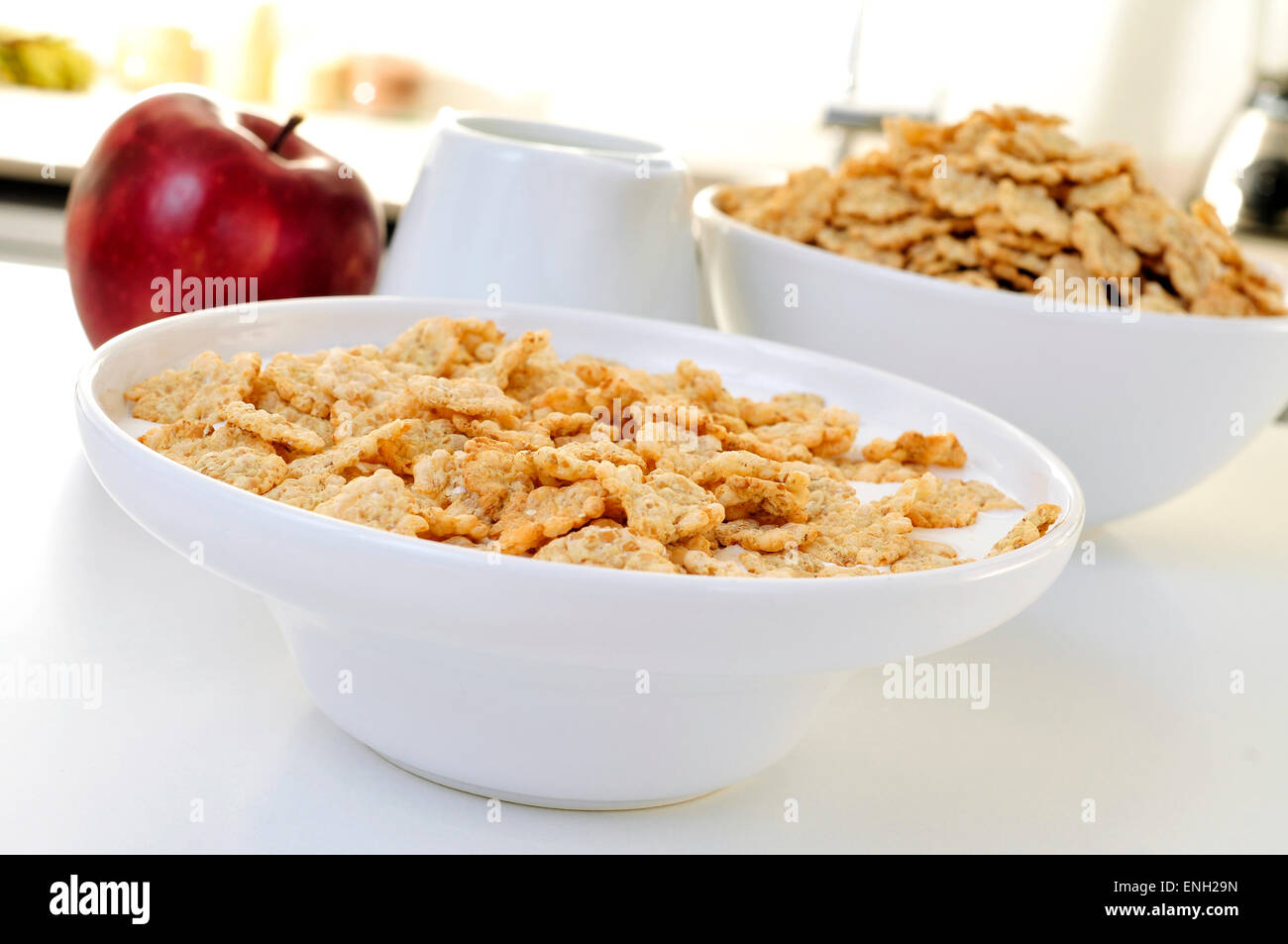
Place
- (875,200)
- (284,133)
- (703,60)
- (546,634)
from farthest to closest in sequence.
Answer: (703,60) < (284,133) < (875,200) < (546,634)

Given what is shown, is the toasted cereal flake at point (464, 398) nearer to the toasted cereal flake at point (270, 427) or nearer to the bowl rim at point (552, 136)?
the toasted cereal flake at point (270, 427)

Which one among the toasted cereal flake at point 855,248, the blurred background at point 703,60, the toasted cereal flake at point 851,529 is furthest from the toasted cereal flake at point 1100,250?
the blurred background at point 703,60

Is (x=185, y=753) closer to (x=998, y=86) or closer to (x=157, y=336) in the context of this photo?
(x=157, y=336)

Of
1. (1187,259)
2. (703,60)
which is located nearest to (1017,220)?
(1187,259)

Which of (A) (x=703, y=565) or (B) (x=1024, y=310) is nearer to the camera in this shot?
(A) (x=703, y=565)

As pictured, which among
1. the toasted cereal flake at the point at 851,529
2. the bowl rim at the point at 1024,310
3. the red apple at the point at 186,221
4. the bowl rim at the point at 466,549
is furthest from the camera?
the red apple at the point at 186,221

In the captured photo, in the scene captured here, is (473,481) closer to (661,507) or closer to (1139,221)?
(661,507)
